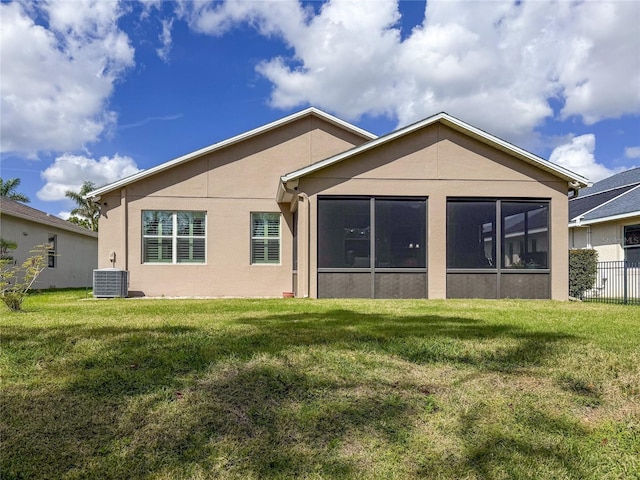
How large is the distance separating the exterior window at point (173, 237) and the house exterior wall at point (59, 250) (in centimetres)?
634

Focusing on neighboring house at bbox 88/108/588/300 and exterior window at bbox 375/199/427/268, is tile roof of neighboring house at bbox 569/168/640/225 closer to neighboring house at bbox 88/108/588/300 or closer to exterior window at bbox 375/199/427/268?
neighboring house at bbox 88/108/588/300

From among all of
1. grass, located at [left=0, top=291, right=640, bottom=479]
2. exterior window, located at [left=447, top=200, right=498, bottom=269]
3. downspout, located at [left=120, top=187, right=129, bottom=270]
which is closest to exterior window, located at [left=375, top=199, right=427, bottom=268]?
exterior window, located at [left=447, top=200, right=498, bottom=269]

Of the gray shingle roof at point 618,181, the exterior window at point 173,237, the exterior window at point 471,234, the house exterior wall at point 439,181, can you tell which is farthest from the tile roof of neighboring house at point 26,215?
the gray shingle roof at point 618,181

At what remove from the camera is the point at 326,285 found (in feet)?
36.9

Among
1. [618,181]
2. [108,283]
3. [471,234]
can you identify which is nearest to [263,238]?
[108,283]

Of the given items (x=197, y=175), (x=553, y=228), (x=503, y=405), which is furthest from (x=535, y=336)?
(x=197, y=175)

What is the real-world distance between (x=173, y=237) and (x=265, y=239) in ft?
8.85

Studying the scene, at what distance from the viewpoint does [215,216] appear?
1330 centimetres

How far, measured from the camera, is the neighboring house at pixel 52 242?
16969 mm

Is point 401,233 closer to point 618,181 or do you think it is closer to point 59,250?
point 618,181

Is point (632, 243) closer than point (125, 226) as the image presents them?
No

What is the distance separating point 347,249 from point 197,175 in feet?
17.3

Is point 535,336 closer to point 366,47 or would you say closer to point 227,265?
point 227,265

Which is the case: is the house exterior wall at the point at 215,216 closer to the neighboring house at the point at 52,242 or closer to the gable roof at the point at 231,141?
the gable roof at the point at 231,141
